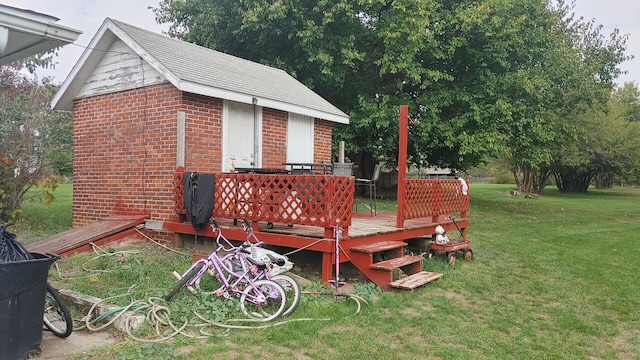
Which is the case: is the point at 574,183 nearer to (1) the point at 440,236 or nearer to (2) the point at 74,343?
(1) the point at 440,236

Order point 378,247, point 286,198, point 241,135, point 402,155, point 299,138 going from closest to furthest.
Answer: point 286,198 < point 378,247 < point 402,155 < point 241,135 < point 299,138

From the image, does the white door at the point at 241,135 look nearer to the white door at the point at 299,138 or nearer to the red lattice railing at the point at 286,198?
the white door at the point at 299,138

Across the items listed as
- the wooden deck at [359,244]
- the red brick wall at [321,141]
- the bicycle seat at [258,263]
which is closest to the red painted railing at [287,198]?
the wooden deck at [359,244]

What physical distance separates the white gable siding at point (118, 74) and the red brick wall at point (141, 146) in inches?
5.1

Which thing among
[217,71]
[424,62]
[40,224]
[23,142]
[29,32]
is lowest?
[40,224]

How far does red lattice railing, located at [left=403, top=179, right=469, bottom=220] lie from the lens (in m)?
7.27

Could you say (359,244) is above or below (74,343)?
above

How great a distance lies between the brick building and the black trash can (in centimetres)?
381

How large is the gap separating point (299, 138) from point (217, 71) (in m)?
2.24

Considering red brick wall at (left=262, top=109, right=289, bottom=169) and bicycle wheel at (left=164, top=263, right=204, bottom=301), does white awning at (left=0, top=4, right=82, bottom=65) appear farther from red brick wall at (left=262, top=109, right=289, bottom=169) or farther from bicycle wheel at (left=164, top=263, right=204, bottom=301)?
red brick wall at (left=262, top=109, right=289, bottom=169)

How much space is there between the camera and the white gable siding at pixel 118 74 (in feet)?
25.4

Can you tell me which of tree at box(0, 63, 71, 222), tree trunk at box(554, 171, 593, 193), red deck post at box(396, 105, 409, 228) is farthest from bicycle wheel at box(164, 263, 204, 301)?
tree trunk at box(554, 171, 593, 193)

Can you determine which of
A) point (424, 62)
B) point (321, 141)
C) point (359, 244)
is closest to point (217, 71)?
point (321, 141)

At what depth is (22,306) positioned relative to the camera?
3375 millimetres
